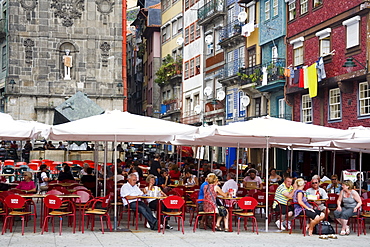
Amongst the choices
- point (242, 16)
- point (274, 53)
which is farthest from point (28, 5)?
point (274, 53)

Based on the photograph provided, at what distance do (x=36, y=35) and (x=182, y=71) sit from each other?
521 inches

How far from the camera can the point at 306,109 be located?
120 ft

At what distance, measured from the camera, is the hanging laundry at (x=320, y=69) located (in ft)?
108

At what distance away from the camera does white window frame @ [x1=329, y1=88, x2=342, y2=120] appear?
108 feet

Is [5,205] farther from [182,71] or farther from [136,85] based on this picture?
[136,85]

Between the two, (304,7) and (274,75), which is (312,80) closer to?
(304,7)

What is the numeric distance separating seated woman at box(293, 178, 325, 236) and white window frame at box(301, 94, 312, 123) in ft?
67.2

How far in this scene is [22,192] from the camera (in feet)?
54.0

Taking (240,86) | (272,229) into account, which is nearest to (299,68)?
(240,86)

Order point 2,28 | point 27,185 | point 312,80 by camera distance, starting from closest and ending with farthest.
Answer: point 27,185
point 312,80
point 2,28

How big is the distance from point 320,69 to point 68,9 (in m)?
26.0

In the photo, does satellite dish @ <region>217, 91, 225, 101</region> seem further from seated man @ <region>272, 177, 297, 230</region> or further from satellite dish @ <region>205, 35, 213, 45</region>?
seated man @ <region>272, 177, 297, 230</region>

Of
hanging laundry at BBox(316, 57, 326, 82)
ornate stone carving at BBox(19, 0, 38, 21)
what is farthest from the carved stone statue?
hanging laundry at BBox(316, 57, 326, 82)

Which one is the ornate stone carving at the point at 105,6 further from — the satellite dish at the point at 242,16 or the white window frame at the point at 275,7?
the white window frame at the point at 275,7
